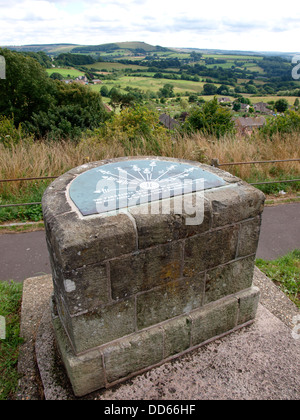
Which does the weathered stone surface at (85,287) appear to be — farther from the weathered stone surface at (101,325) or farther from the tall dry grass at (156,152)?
the tall dry grass at (156,152)

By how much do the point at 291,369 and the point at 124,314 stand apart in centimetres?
148

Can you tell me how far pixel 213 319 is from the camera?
2.79 metres

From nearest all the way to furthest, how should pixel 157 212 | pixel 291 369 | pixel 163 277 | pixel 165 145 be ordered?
pixel 157 212
pixel 163 277
pixel 291 369
pixel 165 145

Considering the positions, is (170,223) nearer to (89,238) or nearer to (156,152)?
(89,238)

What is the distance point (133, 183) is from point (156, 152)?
448 cm

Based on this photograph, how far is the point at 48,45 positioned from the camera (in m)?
118

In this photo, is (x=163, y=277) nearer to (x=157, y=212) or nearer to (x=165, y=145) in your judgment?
(x=157, y=212)

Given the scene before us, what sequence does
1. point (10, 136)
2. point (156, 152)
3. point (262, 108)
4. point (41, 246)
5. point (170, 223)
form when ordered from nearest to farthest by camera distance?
1. point (170, 223)
2. point (41, 246)
3. point (156, 152)
4. point (10, 136)
5. point (262, 108)

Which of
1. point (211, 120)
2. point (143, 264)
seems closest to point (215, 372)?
point (143, 264)

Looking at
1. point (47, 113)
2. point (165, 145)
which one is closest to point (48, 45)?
point (47, 113)

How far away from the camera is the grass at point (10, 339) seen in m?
2.53

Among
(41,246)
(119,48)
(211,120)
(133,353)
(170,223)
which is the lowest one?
(41,246)

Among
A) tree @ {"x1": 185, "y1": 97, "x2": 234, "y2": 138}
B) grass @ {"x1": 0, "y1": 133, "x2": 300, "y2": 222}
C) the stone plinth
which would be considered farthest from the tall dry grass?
the stone plinth

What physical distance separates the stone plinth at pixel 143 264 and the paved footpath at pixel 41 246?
138 cm
